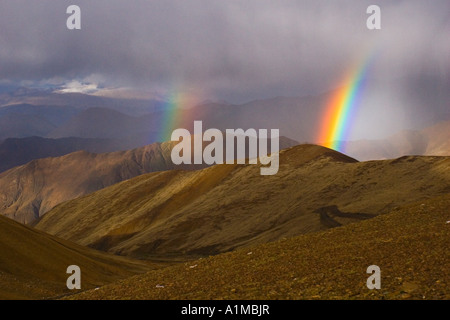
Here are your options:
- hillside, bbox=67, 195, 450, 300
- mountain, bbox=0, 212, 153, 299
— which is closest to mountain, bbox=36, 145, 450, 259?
mountain, bbox=0, 212, 153, 299

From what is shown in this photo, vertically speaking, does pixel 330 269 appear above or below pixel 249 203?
below

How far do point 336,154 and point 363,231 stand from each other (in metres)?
90.8

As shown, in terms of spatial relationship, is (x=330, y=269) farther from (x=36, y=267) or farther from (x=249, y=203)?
(x=249, y=203)

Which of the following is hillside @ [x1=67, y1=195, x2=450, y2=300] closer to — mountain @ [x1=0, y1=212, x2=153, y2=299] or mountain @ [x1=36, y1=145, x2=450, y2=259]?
mountain @ [x1=0, y1=212, x2=153, y2=299]

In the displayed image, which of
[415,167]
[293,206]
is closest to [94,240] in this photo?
[293,206]

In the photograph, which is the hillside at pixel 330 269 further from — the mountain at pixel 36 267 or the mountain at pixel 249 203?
the mountain at pixel 249 203

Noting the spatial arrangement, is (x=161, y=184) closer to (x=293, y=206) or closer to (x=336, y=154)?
(x=336, y=154)

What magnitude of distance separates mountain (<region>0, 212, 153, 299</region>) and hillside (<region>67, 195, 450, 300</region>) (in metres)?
8.51

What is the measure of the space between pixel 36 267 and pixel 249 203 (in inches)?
2557

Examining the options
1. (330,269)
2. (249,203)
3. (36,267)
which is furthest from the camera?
(249,203)

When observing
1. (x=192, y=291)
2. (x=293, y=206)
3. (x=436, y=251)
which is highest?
(x=293, y=206)

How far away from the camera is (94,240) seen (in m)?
108

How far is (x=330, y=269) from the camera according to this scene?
66.0 ft

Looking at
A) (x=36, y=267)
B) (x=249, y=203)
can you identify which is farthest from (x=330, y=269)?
(x=249, y=203)
